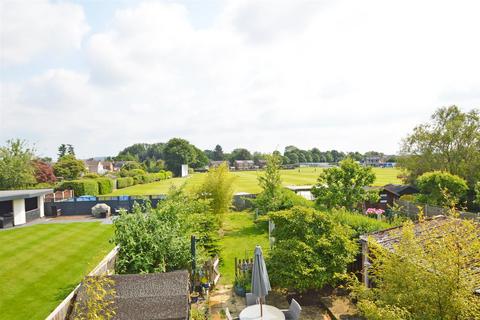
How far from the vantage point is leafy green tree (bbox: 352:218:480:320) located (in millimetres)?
5031

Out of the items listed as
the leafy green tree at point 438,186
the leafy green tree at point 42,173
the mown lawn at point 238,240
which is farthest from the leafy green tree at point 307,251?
the leafy green tree at point 42,173

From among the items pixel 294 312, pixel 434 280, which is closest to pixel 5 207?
pixel 294 312

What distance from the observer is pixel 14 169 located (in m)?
32.9

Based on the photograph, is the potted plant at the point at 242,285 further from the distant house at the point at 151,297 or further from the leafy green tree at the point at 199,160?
the leafy green tree at the point at 199,160

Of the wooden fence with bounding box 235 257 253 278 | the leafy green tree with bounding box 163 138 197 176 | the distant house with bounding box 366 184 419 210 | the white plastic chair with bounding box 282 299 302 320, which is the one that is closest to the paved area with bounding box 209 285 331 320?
the wooden fence with bounding box 235 257 253 278

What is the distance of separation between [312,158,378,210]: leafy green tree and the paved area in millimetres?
11283

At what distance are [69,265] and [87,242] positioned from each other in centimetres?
414

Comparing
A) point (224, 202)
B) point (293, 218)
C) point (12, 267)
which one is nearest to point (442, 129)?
point (224, 202)

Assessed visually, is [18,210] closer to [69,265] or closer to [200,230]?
[69,265]

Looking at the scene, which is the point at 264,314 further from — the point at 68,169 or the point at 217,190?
the point at 68,169

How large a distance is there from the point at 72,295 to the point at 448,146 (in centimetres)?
3566

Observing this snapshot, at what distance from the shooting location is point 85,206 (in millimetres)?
28000

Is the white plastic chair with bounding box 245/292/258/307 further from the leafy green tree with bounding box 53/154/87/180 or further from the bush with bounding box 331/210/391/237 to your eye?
the leafy green tree with bounding box 53/154/87/180

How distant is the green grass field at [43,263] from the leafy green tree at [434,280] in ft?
23.7
